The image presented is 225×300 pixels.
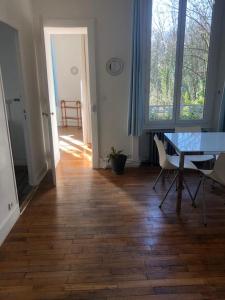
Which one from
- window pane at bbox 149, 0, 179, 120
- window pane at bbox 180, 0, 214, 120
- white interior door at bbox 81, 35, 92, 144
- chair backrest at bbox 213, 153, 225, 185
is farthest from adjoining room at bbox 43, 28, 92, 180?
chair backrest at bbox 213, 153, 225, 185

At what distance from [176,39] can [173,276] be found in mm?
3364

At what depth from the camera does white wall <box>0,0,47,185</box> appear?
106 inches

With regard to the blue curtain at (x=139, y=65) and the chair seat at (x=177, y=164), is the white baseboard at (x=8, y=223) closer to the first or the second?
the chair seat at (x=177, y=164)

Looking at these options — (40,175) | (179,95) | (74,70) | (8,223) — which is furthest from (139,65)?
(74,70)

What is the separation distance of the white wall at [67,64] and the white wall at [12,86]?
363 cm

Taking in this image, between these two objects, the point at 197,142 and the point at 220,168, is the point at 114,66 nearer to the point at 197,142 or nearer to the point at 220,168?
the point at 197,142

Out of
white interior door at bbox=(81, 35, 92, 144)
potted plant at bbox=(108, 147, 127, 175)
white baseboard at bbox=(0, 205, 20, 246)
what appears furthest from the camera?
white interior door at bbox=(81, 35, 92, 144)

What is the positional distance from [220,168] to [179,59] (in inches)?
87.0

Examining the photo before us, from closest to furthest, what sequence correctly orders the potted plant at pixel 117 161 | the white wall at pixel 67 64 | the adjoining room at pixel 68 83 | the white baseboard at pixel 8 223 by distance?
the white baseboard at pixel 8 223 < the potted plant at pixel 117 161 < the adjoining room at pixel 68 83 < the white wall at pixel 67 64

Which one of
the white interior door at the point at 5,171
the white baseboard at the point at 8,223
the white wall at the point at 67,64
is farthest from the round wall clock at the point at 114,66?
the white wall at the point at 67,64

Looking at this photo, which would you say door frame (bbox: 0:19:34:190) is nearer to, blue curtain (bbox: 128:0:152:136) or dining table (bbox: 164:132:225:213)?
blue curtain (bbox: 128:0:152:136)

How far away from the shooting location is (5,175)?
90.4 inches

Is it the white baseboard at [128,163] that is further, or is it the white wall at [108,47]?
the white baseboard at [128,163]

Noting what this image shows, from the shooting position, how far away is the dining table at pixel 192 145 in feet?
7.77
